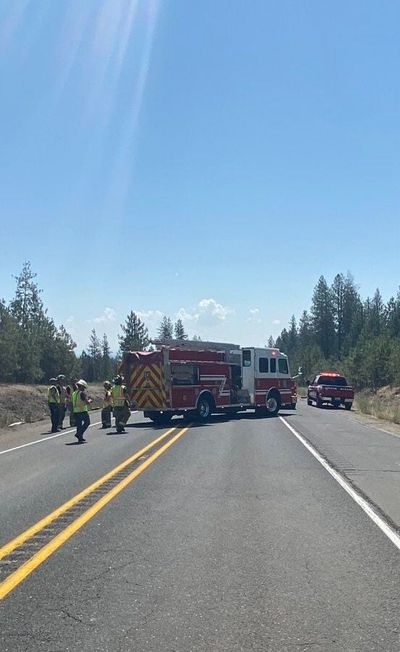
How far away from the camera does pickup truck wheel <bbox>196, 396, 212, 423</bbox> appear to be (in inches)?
1016

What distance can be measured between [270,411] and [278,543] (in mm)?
23732

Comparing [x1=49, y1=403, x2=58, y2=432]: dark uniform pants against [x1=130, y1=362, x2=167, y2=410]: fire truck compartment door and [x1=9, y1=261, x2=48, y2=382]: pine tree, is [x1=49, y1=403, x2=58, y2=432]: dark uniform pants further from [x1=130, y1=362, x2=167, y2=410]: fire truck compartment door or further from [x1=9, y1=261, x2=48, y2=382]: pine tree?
[x1=9, y1=261, x2=48, y2=382]: pine tree

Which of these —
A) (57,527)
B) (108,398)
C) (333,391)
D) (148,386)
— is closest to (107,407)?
(108,398)

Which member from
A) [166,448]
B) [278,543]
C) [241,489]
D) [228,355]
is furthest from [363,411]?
[278,543]

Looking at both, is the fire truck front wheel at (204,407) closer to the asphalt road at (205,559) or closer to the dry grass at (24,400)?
the asphalt road at (205,559)

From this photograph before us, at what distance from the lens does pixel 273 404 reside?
3072 centimetres

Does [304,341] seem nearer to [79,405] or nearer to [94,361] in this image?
[94,361]

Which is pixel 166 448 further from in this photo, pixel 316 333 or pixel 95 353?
pixel 316 333

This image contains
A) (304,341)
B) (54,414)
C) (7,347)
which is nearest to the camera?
(54,414)

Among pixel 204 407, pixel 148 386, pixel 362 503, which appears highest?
pixel 148 386

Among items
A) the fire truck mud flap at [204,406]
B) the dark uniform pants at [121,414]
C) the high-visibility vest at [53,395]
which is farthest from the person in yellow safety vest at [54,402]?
the fire truck mud flap at [204,406]

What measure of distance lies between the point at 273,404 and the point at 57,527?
23.4 m

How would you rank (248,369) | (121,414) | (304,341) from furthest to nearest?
(304,341) → (248,369) → (121,414)

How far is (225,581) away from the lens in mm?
5762
